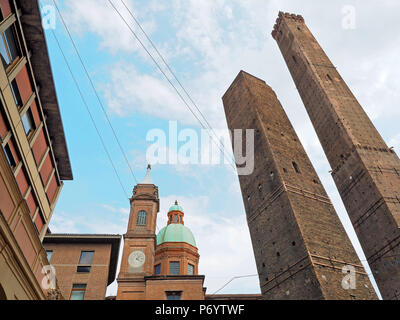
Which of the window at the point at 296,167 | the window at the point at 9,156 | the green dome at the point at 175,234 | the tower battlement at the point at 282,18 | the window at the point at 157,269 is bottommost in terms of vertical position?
the window at the point at 9,156

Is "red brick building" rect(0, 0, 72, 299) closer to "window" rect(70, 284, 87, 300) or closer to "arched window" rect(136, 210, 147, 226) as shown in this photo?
"window" rect(70, 284, 87, 300)

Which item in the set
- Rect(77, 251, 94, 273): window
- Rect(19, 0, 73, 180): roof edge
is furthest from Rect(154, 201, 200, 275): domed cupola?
Rect(19, 0, 73, 180): roof edge

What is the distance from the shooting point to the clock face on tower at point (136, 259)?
25400 millimetres

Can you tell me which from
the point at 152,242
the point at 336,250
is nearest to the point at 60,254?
the point at 152,242

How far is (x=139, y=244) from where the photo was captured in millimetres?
26469

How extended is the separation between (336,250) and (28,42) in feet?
50.1

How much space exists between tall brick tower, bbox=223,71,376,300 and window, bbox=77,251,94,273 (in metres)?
11.5

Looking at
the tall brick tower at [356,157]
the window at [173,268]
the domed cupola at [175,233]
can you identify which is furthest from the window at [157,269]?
the tall brick tower at [356,157]

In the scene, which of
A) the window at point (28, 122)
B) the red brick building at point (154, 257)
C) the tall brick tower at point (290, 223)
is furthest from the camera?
the red brick building at point (154, 257)

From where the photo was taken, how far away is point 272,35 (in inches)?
1254

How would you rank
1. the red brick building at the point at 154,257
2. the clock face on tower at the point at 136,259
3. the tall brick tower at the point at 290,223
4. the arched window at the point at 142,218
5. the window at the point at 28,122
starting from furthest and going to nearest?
the arched window at the point at 142,218 → the clock face on tower at the point at 136,259 → the red brick building at the point at 154,257 → the tall brick tower at the point at 290,223 → the window at the point at 28,122

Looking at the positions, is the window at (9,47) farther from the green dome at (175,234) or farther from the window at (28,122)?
the green dome at (175,234)

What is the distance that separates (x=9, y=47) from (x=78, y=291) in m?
17.6

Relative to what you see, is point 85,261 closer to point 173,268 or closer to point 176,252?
point 173,268
